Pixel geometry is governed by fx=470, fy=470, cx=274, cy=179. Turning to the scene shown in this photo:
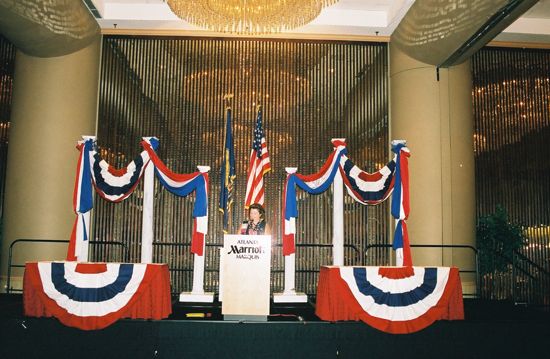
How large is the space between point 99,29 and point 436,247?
7581 millimetres

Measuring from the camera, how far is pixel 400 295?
5035 mm

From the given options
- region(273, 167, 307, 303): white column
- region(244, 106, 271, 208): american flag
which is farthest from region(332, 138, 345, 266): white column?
region(244, 106, 271, 208): american flag

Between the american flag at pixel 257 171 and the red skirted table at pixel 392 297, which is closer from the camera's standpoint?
the red skirted table at pixel 392 297

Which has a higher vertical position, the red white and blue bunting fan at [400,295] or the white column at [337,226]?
the white column at [337,226]

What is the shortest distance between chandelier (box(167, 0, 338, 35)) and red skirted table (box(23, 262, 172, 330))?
2.97 meters

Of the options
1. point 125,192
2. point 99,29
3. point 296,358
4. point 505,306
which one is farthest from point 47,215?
point 505,306

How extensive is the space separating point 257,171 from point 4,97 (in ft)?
17.5

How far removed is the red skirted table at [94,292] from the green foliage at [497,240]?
5.84m

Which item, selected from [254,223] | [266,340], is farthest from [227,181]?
[266,340]

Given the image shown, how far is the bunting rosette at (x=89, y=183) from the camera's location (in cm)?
643

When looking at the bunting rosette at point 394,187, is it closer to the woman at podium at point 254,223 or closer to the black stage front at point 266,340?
the black stage front at point 266,340

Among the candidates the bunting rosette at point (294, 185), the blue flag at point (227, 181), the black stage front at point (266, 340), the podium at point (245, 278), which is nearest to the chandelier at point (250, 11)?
the blue flag at point (227, 181)

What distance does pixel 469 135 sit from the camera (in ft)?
28.2

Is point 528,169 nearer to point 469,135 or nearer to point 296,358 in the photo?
point 469,135
